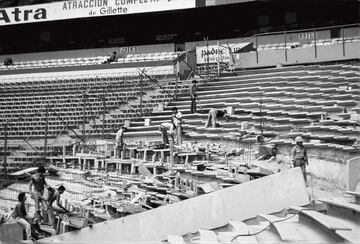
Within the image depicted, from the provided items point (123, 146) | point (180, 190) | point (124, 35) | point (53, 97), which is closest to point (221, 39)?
point (124, 35)

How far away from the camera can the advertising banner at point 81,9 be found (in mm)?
27953

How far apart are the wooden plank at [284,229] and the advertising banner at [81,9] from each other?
18742mm

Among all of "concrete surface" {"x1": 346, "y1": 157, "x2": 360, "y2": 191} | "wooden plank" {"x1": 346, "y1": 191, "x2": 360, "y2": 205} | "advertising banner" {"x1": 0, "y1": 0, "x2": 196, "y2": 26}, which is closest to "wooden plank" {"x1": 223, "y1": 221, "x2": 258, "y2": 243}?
"wooden plank" {"x1": 346, "y1": 191, "x2": 360, "y2": 205}

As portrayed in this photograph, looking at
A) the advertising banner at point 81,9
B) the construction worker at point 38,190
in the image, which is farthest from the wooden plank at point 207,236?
the advertising banner at point 81,9

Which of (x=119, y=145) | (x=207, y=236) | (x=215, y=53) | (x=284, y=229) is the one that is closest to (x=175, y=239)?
(x=207, y=236)

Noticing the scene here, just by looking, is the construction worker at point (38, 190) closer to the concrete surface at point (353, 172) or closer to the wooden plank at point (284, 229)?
the wooden plank at point (284, 229)

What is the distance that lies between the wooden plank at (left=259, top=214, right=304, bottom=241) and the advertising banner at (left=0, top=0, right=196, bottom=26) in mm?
18742

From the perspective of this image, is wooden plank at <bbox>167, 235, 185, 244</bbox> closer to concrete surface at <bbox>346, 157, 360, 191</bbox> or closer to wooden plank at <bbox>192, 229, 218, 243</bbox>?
wooden plank at <bbox>192, 229, 218, 243</bbox>

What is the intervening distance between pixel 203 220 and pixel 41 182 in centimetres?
299

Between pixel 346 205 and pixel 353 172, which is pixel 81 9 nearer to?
pixel 353 172

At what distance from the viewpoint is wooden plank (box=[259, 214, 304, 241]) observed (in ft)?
26.3

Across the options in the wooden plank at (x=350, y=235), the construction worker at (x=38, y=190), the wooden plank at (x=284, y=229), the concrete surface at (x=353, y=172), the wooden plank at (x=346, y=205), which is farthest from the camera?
the concrete surface at (x=353, y=172)

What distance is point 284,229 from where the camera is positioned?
8.48m

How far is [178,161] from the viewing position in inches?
593
